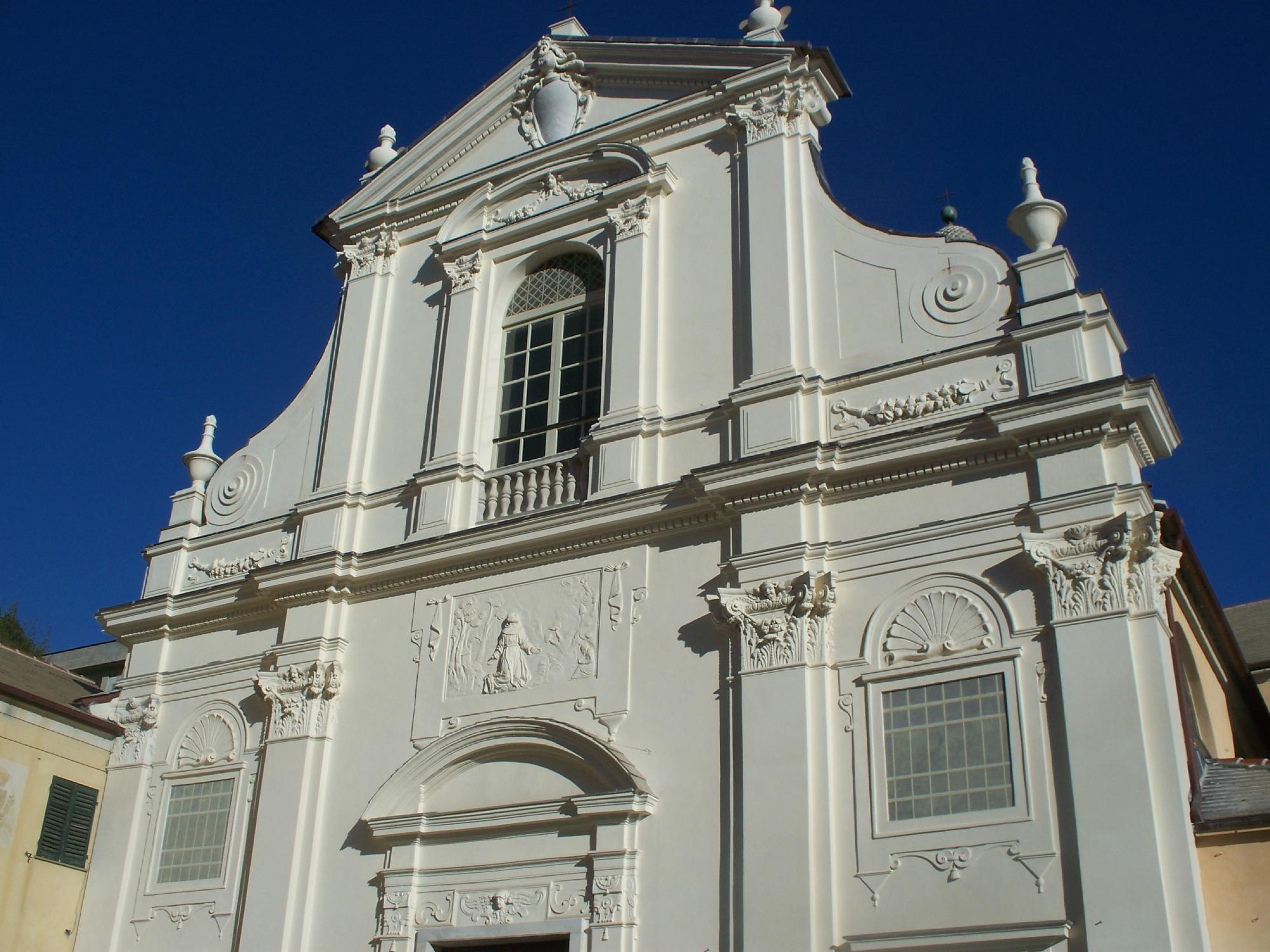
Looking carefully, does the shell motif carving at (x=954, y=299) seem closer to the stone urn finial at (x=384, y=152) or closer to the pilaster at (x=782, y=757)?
the pilaster at (x=782, y=757)

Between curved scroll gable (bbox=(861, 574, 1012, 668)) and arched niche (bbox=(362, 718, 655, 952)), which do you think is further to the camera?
arched niche (bbox=(362, 718, 655, 952))

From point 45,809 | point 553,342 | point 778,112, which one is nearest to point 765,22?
point 778,112

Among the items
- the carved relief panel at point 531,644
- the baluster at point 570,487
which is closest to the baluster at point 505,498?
the baluster at point 570,487

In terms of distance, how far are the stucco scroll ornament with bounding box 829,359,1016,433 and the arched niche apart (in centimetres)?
362

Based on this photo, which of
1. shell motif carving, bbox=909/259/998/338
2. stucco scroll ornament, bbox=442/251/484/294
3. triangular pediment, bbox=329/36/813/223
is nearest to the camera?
shell motif carving, bbox=909/259/998/338

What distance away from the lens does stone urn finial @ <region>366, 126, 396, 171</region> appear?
17.4 meters

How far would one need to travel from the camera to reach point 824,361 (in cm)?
1267

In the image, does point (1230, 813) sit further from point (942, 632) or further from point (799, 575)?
point (799, 575)

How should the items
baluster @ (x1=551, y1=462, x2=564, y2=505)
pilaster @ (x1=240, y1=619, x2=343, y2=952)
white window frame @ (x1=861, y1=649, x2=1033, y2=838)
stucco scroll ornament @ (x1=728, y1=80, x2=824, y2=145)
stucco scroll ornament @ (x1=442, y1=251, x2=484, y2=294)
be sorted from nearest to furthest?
1. white window frame @ (x1=861, y1=649, x2=1033, y2=838)
2. pilaster @ (x1=240, y1=619, x2=343, y2=952)
3. baluster @ (x1=551, y1=462, x2=564, y2=505)
4. stucco scroll ornament @ (x1=728, y1=80, x2=824, y2=145)
5. stucco scroll ornament @ (x1=442, y1=251, x2=484, y2=294)

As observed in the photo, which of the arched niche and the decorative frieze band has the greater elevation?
the decorative frieze band

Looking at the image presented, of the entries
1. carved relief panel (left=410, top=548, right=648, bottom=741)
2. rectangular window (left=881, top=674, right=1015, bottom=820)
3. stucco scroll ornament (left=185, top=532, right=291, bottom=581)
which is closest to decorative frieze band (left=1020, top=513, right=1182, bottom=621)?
rectangular window (left=881, top=674, right=1015, bottom=820)

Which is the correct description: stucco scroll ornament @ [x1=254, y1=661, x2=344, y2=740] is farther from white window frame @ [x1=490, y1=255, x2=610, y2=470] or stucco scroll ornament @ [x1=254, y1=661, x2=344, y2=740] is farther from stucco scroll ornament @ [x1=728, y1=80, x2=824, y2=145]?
stucco scroll ornament @ [x1=728, y1=80, x2=824, y2=145]

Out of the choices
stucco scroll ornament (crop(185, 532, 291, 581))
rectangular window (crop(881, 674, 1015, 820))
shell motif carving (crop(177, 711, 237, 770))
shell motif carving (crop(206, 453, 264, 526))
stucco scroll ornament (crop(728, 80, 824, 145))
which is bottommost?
rectangular window (crop(881, 674, 1015, 820))

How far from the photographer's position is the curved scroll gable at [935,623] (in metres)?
10.6
